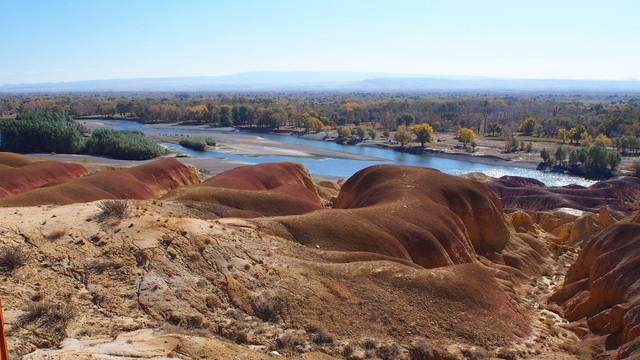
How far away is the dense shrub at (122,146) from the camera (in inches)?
3661

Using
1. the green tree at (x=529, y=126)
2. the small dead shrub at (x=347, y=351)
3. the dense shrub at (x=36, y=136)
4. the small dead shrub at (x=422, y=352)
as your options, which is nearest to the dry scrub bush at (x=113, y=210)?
the small dead shrub at (x=347, y=351)

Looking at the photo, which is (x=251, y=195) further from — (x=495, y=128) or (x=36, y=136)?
(x=495, y=128)

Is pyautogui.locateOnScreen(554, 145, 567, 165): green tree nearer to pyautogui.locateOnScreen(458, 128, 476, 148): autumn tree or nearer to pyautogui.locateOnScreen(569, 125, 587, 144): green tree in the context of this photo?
pyautogui.locateOnScreen(458, 128, 476, 148): autumn tree

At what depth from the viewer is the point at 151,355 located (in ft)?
41.7

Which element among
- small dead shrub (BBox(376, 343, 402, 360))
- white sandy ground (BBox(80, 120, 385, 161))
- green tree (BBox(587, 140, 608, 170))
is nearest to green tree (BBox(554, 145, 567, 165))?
green tree (BBox(587, 140, 608, 170))

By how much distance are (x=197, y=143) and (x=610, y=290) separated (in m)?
98.2

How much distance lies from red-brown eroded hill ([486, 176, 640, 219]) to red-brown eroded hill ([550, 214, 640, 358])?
2697 centimetres

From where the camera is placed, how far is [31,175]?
151 ft

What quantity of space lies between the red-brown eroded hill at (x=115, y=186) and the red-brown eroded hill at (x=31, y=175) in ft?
16.8

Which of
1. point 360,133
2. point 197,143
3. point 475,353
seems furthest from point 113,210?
point 360,133

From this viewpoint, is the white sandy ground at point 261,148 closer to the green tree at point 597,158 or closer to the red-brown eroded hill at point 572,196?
the green tree at point 597,158

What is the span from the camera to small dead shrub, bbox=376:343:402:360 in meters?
16.5

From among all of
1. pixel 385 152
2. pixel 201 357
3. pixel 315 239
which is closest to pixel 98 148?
pixel 385 152

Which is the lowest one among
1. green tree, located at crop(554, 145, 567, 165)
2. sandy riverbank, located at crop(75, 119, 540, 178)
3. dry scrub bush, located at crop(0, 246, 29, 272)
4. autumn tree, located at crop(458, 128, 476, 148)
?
sandy riverbank, located at crop(75, 119, 540, 178)
